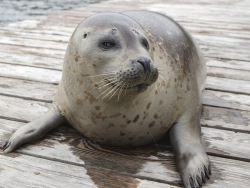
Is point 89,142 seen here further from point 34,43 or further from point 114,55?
point 34,43

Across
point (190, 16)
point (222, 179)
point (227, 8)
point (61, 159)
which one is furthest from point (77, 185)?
point (227, 8)

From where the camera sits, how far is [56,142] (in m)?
2.36

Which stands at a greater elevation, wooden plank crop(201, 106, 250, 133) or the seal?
the seal

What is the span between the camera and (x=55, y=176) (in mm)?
2031

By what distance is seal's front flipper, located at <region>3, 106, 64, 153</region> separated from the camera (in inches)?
89.7

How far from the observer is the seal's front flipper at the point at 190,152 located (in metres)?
1.98

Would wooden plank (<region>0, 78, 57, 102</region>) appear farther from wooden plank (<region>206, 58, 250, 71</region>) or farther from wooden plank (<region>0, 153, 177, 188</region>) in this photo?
wooden plank (<region>206, 58, 250, 71</region>)

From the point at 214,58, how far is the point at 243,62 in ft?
0.90

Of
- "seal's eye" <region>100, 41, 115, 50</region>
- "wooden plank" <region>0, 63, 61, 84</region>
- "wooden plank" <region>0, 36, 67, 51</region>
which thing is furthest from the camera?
"wooden plank" <region>0, 36, 67, 51</region>

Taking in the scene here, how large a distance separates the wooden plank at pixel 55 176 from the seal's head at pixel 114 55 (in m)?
0.37

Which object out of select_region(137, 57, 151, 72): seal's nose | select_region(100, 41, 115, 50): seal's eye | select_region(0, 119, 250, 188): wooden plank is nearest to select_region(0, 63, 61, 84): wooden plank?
select_region(0, 119, 250, 188): wooden plank

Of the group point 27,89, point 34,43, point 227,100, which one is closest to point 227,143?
point 227,100

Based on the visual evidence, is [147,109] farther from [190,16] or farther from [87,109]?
[190,16]

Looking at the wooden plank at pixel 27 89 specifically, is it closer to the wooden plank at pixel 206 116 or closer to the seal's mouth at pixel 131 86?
the wooden plank at pixel 206 116
